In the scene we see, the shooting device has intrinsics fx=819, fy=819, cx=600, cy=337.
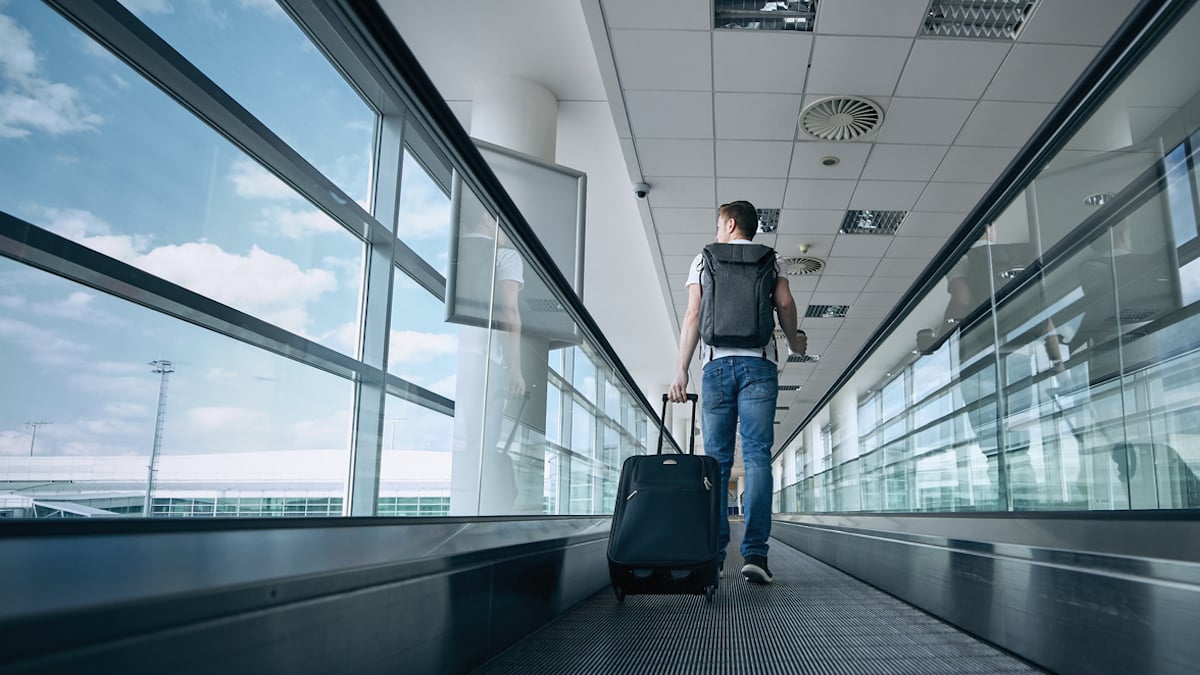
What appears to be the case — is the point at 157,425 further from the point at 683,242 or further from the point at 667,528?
the point at 683,242

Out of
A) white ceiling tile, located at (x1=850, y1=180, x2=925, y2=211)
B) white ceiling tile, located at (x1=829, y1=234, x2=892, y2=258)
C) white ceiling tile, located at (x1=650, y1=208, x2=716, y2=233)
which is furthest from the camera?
white ceiling tile, located at (x1=829, y1=234, x2=892, y2=258)

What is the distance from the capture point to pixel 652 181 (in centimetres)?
796

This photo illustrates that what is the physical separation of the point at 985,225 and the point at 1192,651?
1702 mm

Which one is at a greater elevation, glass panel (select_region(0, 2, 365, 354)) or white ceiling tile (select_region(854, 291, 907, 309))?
white ceiling tile (select_region(854, 291, 907, 309))

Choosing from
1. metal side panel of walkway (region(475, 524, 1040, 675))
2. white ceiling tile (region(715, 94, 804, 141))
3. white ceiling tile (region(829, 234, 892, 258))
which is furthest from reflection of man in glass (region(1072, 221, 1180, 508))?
white ceiling tile (region(829, 234, 892, 258))

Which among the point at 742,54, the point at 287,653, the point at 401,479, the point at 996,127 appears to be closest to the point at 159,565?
the point at 287,653

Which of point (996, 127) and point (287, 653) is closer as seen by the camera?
point (287, 653)

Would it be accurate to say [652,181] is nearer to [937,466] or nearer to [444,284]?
[937,466]

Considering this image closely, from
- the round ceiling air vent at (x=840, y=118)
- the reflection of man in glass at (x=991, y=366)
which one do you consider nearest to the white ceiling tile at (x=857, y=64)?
the round ceiling air vent at (x=840, y=118)

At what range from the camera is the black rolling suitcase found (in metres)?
2.65

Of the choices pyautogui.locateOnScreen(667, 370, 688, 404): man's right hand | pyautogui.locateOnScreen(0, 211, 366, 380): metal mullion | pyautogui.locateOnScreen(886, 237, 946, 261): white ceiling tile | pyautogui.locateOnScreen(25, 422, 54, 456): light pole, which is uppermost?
pyautogui.locateOnScreen(886, 237, 946, 261): white ceiling tile

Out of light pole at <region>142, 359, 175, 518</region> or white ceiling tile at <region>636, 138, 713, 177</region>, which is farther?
white ceiling tile at <region>636, 138, 713, 177</region>

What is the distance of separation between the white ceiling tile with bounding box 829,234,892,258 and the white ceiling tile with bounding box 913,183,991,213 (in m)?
0.94

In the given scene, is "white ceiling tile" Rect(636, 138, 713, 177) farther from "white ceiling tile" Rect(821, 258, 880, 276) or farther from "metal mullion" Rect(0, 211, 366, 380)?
"metal mullion" Rect(0, 211, 366, 380)
